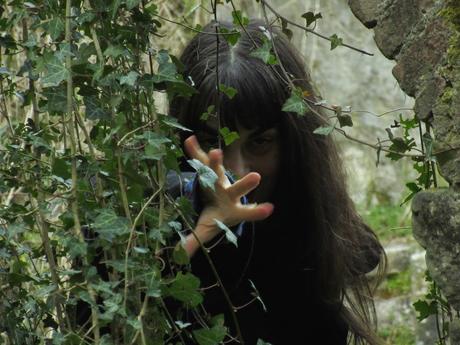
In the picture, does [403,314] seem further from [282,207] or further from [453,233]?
[453,233]

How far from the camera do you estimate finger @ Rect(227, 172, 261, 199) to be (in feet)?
6.95

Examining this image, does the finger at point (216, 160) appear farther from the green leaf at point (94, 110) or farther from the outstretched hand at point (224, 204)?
the green leaf at point (94, 110)

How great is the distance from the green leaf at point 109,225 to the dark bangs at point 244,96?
99 cm

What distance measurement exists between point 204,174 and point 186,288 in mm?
218

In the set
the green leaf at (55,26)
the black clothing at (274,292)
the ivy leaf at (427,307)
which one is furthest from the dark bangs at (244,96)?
the green leaf at (55,26)

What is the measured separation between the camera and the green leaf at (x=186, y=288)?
1.87 m

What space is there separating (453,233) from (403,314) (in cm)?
416

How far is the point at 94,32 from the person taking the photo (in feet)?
6.28

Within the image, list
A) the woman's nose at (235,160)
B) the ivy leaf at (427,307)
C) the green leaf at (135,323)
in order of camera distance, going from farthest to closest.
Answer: the woman's nose at (235,160)
the ivy leaf at (427,307)
the green leaf at (135,323)

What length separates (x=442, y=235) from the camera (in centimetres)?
209

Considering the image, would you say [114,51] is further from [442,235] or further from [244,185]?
[442,235]

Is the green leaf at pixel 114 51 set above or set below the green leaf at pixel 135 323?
above

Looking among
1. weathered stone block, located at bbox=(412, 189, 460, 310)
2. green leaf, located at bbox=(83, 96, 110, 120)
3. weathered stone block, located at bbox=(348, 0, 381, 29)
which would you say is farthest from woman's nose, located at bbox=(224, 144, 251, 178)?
green leaf, located at bbox=(83, 96, 110, 120)

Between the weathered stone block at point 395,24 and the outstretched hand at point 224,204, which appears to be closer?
the outstretched hand at point 224,204
